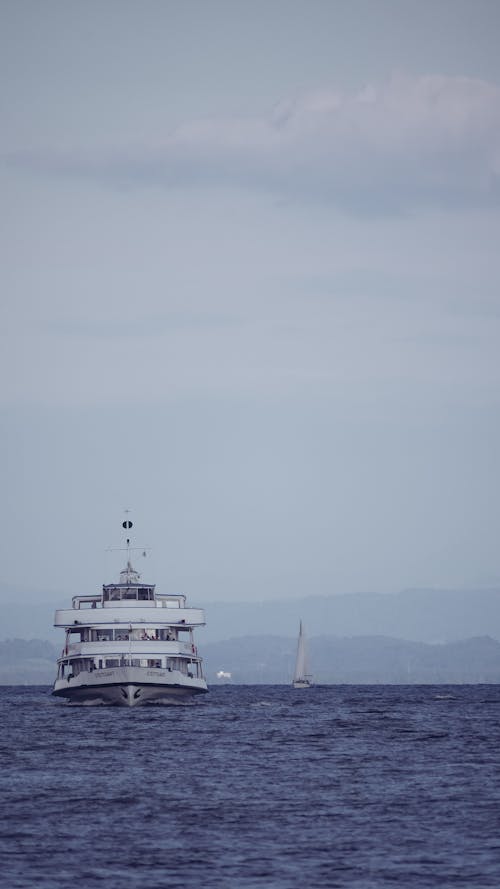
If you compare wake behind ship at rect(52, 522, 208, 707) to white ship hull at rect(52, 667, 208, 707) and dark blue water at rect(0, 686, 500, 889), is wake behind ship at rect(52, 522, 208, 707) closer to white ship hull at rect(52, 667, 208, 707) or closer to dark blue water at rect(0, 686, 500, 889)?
white ship hull at rect(52, 667, 208, 707)

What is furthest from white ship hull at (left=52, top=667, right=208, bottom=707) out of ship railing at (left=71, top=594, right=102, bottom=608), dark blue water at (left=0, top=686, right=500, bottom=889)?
dark blue water at (left=0, top=686, right=500, bottom=889)

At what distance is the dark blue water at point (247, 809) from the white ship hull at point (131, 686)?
2357 centimetres

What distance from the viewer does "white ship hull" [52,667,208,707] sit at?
12200 cm

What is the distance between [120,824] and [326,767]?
2395cm

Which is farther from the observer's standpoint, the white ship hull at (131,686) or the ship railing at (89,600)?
the ship railing at (89,600)

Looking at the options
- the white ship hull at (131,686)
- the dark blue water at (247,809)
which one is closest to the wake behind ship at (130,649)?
the white ship hull at (131,686)

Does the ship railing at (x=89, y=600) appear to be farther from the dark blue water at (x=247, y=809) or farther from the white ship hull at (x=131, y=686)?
the dark blue water at (x=247, y=809)

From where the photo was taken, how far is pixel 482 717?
13388 centimetres

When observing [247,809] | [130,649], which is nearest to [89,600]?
[130,649]

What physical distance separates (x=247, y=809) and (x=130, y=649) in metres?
73.8

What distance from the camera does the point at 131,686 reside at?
399 feet

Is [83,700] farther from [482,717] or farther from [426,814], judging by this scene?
[426,814]

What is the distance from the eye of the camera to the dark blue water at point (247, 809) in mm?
38250

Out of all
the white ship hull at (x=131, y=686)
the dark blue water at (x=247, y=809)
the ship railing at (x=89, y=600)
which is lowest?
the dark blue water at (x=247, y=809)
